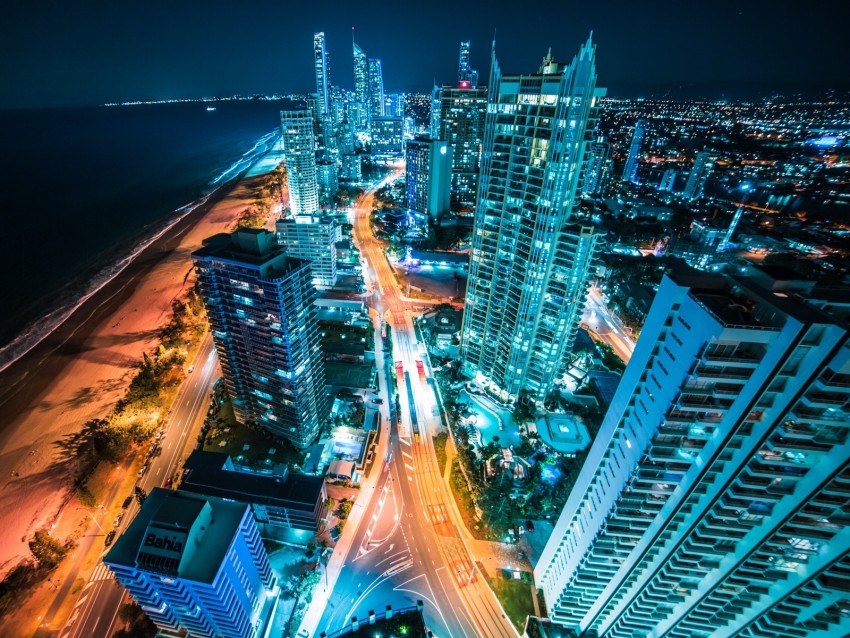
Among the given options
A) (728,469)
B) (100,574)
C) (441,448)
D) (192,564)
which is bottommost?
(100,574)

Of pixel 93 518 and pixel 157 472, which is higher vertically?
pixel 157 472

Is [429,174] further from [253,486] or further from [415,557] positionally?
[415,557]

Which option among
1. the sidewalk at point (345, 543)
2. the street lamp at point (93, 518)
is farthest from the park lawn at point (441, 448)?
the street lamp at point (93, 518)

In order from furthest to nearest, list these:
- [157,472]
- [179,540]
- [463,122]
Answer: [463,122] → [157,472] → [179,540]

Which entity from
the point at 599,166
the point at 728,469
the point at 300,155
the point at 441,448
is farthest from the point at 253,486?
the point at 599,166

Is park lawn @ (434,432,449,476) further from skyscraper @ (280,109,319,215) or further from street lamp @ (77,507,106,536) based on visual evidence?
skyscraper @ (280,109,319,215)

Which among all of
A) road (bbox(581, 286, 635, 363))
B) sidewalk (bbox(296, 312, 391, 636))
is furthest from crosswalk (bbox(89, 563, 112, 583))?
road (bbox(581, 286, 635, 363))

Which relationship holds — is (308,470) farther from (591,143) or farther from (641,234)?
(641,234)
